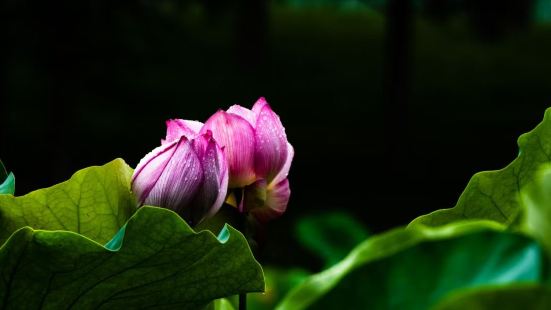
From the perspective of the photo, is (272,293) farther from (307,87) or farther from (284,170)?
(307,87)

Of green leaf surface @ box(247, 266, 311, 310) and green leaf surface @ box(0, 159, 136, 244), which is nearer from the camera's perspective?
green leaf surface @ box(0, 159, 136, 244)

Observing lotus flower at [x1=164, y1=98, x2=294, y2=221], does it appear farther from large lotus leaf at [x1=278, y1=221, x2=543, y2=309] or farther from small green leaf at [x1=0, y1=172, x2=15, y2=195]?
large lotus leaf at [x1=278, y1=221, x2=543, y2=309]

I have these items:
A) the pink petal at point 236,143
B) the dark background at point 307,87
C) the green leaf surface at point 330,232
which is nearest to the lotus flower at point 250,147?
the pink petal at point 236,143

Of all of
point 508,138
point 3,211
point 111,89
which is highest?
point 3,211

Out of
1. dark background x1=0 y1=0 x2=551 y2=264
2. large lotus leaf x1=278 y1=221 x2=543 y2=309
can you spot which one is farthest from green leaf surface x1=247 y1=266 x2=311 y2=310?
dark background x1=0 y1=0 x2=551 y2=264

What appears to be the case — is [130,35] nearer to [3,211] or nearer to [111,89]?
[111,89]

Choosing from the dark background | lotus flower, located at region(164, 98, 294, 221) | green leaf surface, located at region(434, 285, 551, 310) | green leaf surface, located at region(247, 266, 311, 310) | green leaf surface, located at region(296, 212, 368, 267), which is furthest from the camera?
the dark background

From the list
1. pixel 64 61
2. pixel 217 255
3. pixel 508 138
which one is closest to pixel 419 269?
pixel 217 255
